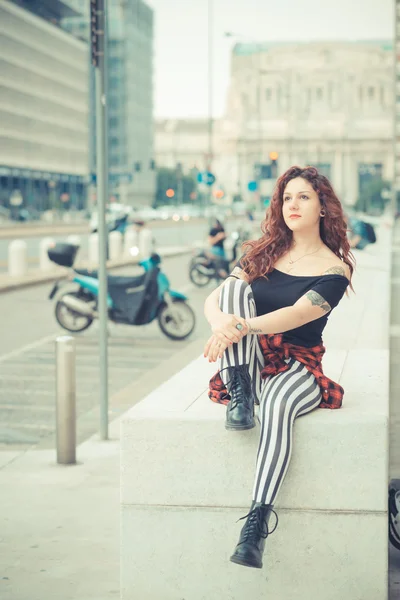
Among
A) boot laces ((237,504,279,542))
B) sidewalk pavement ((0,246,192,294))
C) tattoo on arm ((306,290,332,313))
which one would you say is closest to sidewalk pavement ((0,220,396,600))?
boot laces ((237,504,279,542))

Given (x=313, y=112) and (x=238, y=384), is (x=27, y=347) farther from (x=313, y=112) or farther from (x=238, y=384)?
(x=313, y=112)

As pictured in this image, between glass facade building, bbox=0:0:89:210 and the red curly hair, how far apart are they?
9315 centimetres

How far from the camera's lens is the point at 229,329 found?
13.9 ft

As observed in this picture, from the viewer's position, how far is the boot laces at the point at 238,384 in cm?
416

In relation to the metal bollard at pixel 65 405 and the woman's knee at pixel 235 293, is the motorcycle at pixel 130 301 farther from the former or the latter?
the woman's knee at pixel 235 293

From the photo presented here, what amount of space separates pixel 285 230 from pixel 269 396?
797 millimetres

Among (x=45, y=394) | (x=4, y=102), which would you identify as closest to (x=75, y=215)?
(x=4, y=102)

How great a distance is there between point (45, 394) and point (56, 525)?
439cm

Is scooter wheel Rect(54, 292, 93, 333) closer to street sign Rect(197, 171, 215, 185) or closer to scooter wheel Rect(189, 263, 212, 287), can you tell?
scooter wheel Rect(189, 263, 212, 287)

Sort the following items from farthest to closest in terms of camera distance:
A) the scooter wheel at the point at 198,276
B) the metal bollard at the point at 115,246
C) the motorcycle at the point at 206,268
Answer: the metal bollard at the point at 115,246, the scooter wheel at the point at 198,276, the motorcycle at the point at 206,268

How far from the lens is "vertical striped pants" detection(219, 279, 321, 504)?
3.98 meters

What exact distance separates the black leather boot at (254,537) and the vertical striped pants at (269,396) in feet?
0.13

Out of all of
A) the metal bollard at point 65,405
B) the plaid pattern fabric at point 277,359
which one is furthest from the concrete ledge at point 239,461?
the metal bollard at point 65,405

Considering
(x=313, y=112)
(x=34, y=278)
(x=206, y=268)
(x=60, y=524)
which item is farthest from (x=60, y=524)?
(x=313, y=112)
